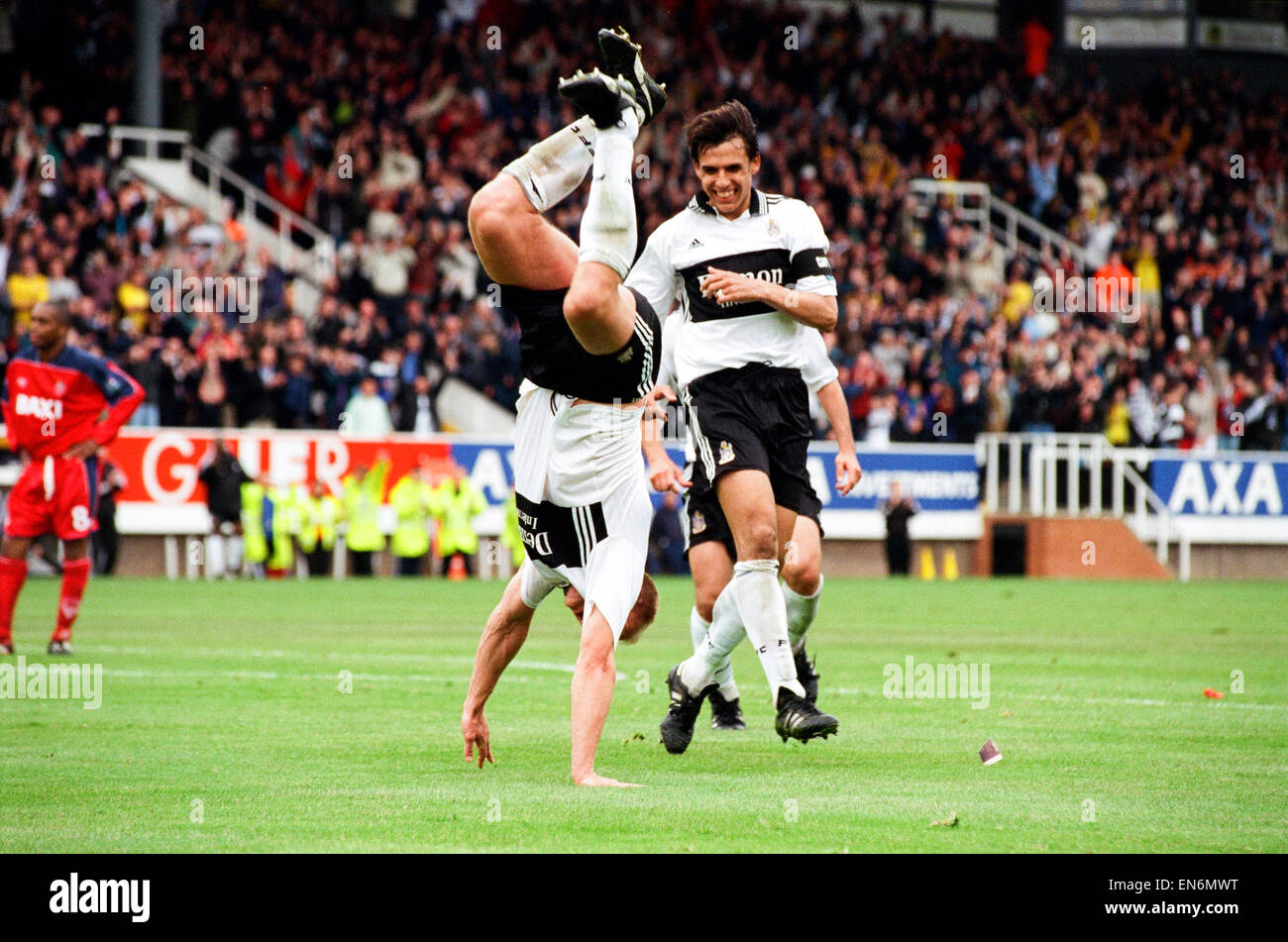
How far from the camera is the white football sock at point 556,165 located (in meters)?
6.47

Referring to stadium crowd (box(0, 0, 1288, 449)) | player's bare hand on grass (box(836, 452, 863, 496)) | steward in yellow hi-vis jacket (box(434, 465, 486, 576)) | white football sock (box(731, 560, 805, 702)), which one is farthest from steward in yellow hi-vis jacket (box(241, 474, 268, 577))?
white football sock (box(731, 560, 805, 702))

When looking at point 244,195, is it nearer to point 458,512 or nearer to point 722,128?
point 458,512

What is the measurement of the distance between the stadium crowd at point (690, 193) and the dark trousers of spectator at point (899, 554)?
161 cm

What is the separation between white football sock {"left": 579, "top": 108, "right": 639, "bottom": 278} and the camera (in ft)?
20.0

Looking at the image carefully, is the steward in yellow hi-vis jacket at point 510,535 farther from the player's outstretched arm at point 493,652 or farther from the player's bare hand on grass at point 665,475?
the player's outstretched arm at point 493,652

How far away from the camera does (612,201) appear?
20.1 feet

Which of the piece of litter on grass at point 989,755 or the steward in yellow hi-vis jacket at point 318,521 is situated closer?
the piece of litter on grass at point 989,755

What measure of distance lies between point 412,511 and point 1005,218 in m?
14.8

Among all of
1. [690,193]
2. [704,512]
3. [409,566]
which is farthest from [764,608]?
[690,193]

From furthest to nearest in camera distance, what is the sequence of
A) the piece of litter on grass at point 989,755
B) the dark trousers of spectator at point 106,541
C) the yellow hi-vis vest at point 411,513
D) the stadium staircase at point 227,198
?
the stadium staircase at point 227,198 → the yellow hi-vis vest at point 411,513 → the dark trousers of spectator at point 106,541 → the piece of litter on grass at point 989,755

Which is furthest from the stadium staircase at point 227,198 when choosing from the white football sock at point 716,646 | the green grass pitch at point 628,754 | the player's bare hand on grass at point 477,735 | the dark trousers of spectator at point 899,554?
the player's bare hand on grass at point 477,735

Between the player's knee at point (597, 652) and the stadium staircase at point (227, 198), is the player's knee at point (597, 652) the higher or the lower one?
the lower one
